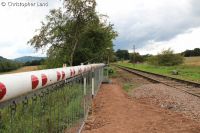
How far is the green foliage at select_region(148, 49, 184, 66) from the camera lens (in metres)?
94.5

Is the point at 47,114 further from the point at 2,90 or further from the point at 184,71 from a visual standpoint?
the point at 184,71

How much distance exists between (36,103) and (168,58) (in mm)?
93793

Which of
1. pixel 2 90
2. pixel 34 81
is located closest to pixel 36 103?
pixel 34 81

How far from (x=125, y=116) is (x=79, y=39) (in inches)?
1006

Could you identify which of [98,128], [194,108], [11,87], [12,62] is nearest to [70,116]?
[98,128]

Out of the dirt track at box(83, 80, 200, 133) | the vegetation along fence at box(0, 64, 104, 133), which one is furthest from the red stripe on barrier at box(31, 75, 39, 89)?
the dirt track at box(83, 80, 200, 133)

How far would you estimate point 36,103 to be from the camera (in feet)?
14.7

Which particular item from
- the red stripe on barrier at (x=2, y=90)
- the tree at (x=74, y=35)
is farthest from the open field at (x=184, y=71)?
the red stripe on barrier at (x=2, y=90)

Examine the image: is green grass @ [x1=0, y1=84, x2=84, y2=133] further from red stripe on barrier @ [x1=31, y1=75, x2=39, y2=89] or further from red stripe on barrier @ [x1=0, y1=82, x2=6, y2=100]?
red stripe on barrier @ [x1=0, y1=82, x2=6, y2=100]

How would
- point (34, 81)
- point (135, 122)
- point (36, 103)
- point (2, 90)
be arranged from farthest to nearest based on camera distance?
point (135, 122) < point (36, 103) < point (34, 81) < point (2, 90)

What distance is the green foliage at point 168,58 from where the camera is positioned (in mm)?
94500

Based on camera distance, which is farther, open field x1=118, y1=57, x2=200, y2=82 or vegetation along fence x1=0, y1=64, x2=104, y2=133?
open field x1=118, y1=57, x2=200, y2=82

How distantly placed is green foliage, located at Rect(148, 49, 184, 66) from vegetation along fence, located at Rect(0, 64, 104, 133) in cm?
8820

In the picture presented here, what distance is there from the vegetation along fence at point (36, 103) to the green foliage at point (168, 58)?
8820 cm
